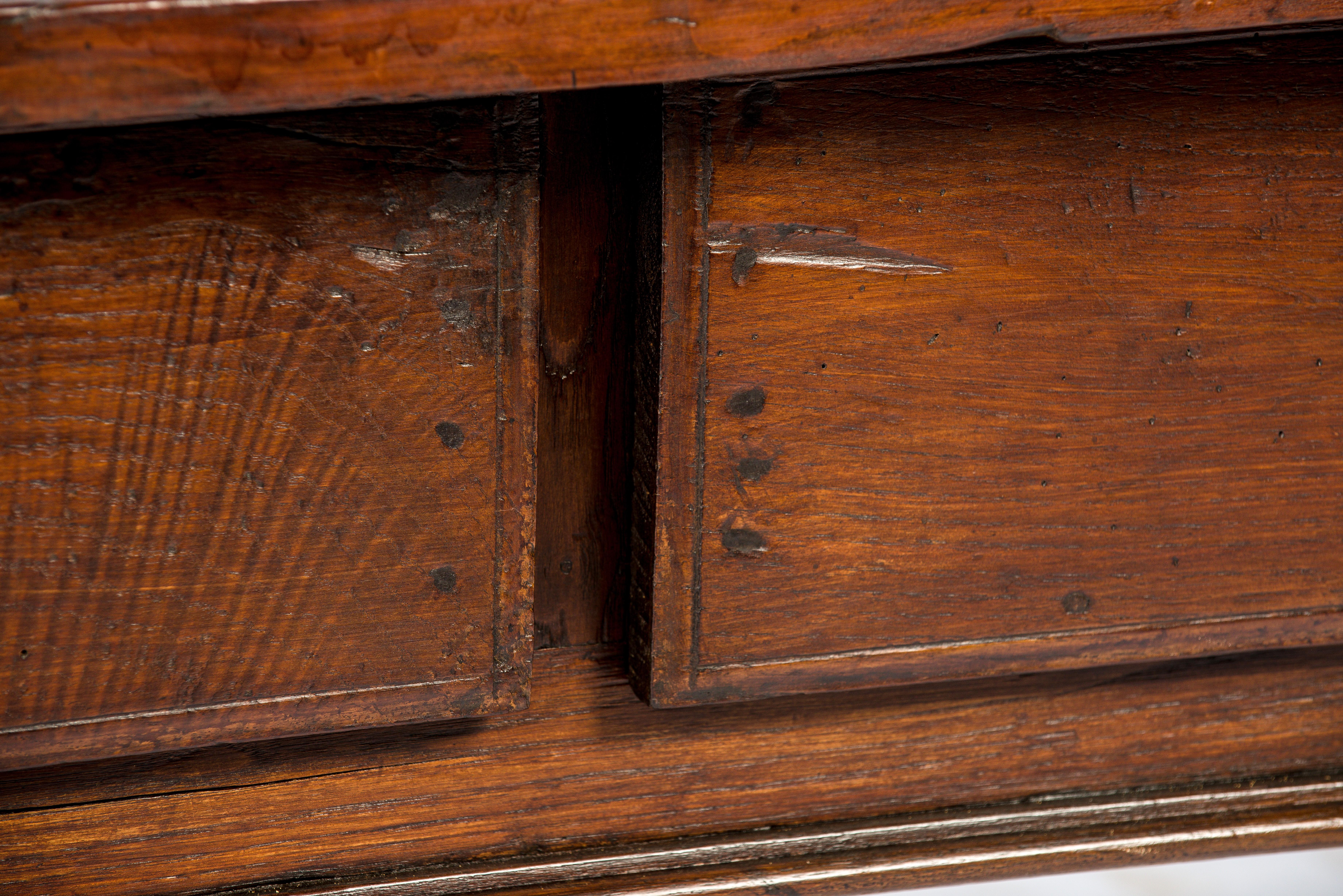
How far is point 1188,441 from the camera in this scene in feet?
2.35

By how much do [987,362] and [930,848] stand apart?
367mm

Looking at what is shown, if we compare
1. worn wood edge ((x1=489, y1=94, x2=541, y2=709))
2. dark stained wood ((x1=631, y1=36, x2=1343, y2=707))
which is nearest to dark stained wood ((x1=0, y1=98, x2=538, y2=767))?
worn wood edge ((x1=489, y1=94, x2=541, y2=709))

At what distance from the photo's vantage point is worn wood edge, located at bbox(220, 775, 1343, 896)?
753 mm

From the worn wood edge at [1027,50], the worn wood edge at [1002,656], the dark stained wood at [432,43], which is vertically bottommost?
the worn wood edge at [1002,656]

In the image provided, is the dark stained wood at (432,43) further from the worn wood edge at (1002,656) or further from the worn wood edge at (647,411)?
the worn wood edge at (1002,656)

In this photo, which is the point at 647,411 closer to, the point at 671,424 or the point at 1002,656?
the point at 671,424

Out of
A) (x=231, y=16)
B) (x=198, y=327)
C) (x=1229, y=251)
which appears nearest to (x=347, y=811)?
(x=198, y=327)

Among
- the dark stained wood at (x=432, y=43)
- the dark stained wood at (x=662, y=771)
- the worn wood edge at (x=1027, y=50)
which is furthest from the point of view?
the dark stained wood at (x=662, y=771)

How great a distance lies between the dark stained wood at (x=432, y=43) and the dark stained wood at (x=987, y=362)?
0.24 ft

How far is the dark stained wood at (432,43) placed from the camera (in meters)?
0.45

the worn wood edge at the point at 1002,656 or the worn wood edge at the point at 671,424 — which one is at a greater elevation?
the worn wood edge at the point at 671,424

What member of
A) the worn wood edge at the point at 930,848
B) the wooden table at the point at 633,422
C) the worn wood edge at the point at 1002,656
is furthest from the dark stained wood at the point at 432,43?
the worn wood edge at the point at 930,848

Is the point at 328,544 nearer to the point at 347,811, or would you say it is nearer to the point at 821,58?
the point at 347,811

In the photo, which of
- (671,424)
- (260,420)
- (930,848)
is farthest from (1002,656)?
(260,420)
